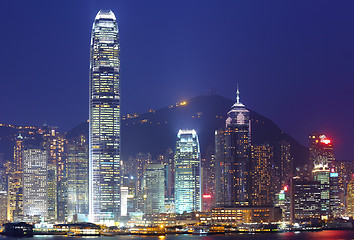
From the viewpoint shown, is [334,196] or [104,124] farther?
[334,196]

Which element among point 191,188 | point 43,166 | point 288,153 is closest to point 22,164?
point 43,166

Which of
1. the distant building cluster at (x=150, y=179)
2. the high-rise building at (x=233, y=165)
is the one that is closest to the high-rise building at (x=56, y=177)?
the distant building cluster at (x=150, y=179)

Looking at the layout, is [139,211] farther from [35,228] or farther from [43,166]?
A: [35,228]

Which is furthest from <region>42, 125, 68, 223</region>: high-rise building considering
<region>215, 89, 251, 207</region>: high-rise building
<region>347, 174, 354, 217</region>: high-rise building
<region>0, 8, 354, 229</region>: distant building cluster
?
<region>347, 174, 354, 217</region>: high-rise building

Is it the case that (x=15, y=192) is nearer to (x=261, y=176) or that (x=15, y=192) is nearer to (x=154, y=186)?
(x=154, y=186)

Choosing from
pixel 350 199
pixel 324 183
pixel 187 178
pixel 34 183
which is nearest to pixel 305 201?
pixel 324 183

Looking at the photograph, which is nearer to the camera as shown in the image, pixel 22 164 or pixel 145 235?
pixel 145 235
